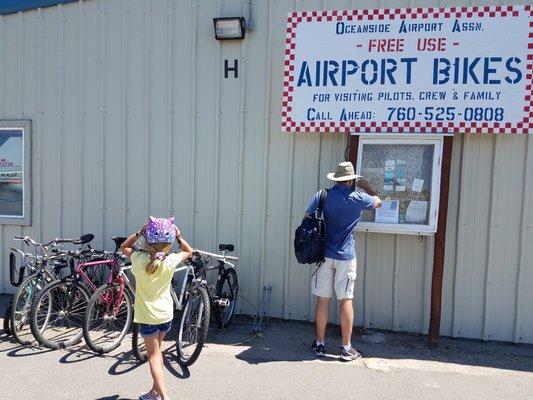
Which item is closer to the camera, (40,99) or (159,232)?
(159,232)

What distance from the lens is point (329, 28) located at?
4.89 metres

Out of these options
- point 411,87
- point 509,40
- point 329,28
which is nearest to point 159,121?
point 329,28

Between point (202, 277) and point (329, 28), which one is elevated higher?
point (329, 28)

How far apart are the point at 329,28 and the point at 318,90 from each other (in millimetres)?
668

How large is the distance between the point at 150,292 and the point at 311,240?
62.6 inches

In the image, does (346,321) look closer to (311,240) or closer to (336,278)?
(336,278)

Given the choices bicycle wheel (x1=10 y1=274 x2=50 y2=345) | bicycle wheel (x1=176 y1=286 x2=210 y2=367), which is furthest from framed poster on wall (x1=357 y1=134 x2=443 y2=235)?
bicycle wheel (x1=10 y1=274 x2=50 y2=345)

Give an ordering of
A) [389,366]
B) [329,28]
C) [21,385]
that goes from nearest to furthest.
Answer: [21,385]
[389,366]
[329,28]

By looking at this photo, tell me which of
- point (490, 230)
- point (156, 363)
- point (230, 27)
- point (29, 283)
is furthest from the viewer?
point (230, 27)

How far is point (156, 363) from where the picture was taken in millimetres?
3373

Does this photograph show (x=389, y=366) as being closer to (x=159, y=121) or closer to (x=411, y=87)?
(x=411, y=87)

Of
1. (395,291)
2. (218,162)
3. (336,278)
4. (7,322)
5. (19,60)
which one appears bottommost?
(7,322)

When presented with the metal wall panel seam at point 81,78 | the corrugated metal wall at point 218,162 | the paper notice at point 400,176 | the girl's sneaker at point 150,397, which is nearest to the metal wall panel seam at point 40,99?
the corrugated metal wall at point 218,162

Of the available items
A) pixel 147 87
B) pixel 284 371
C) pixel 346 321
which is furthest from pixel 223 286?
pixel 147 87
